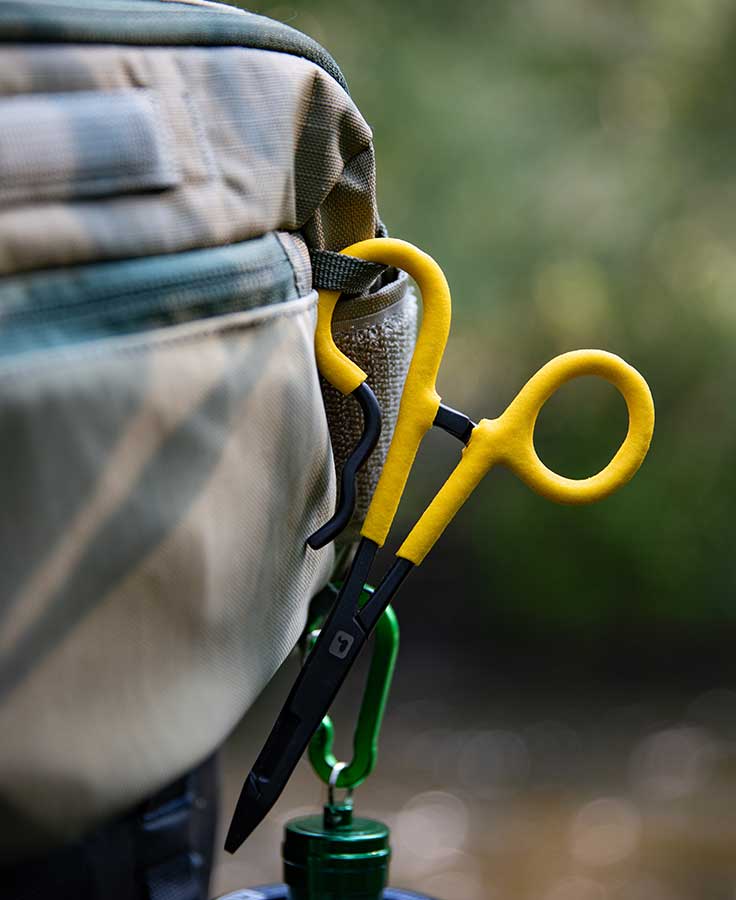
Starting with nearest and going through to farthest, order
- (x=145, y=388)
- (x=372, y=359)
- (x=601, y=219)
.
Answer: (x=145, y=388) → (x=372, y=359) → (x=601, y=219)

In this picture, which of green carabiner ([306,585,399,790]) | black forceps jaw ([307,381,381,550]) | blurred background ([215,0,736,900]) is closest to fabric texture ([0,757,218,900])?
green carabiner ([306,585,399,790])

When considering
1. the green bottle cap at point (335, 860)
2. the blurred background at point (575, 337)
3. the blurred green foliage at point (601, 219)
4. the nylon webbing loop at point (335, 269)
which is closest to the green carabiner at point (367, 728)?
the green bottle cap at point (335, 860)

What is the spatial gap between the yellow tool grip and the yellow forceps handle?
0.01m

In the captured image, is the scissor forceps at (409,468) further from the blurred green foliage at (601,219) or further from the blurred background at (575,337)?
the blurred green foliage at (601,219)

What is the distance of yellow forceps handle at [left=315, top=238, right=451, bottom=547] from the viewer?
1.30 ft

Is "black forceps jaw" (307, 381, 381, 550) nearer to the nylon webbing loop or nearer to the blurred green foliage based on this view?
the nylon webbing loop

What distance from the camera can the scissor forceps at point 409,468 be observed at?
1.28ft

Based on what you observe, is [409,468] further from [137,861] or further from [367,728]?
[137,861]

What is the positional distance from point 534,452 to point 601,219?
7.35 feet

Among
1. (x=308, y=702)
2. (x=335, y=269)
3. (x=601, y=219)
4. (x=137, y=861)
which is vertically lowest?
(x=601, y=219)

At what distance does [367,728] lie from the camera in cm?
48

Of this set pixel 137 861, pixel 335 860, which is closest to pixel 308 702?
pixel 335 860

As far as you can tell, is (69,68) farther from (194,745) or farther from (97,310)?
(194,745)

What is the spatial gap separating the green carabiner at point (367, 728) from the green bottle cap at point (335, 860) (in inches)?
0.7
